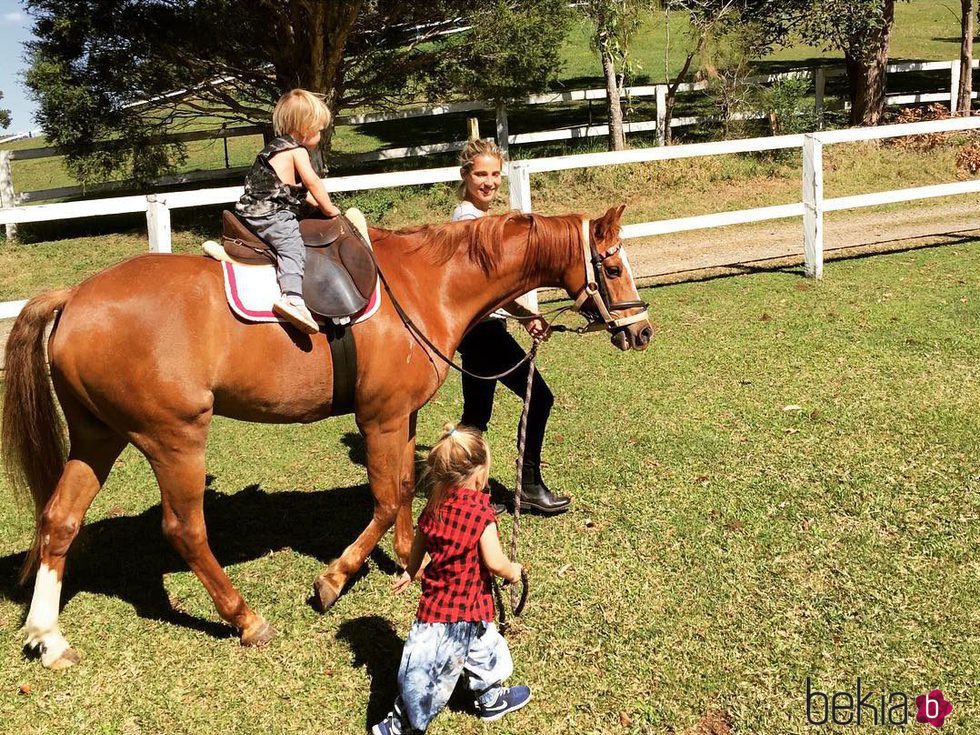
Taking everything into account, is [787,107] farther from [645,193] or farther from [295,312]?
[295,312]

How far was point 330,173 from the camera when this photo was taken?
64.0 feet

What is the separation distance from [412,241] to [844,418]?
365cm

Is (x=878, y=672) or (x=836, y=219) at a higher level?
(x=836, y=219)

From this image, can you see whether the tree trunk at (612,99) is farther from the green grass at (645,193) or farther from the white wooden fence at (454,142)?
the green grass at (645,193)

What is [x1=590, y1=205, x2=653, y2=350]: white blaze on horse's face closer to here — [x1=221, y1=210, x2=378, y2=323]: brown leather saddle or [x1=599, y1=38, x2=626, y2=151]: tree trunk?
[x1=221, y1=210, x2=378, y2=323]: brown leather saddle

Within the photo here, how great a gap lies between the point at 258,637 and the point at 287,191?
2.23 metres

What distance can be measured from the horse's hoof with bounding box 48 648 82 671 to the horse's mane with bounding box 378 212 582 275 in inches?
106

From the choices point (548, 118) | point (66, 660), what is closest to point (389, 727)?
point (66, 660)

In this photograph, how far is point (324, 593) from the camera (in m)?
4.64

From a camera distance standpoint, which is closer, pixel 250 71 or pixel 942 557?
pixel 942 557

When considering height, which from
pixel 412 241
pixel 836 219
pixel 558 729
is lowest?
pixel 558 729

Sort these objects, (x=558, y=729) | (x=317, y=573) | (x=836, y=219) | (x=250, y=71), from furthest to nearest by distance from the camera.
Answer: (x=250, y=71) < (x=836, y=219) < (x=317, y=573) < (x=558, y=729)

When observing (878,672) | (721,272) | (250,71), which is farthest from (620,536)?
(250,71)

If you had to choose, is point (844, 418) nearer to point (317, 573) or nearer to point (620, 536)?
point (620, 536)
